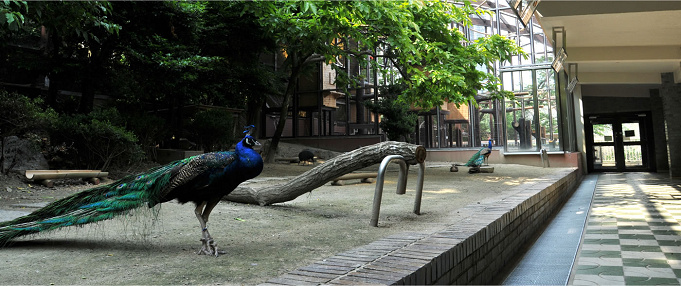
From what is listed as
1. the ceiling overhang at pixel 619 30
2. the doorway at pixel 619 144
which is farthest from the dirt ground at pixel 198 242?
the doorway at pixel 619 144

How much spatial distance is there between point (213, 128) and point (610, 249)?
993 centimetres

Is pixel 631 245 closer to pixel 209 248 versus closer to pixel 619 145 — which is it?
pixel 209 248

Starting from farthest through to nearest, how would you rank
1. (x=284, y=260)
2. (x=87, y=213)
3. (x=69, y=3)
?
(x=69, y=3), (x=87, y=213), (x=284, y=260)

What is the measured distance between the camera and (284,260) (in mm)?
2873

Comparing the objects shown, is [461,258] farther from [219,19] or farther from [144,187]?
[219,19]

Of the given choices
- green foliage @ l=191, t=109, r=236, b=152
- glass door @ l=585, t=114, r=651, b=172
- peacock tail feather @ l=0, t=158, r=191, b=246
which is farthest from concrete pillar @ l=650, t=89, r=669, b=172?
peacock tail feather @ l=0, t=158, r=191, b=246

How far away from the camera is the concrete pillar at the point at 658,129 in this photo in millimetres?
15055

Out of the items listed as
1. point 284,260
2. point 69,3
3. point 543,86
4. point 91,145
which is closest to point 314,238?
point 284,260

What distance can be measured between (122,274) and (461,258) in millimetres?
1980

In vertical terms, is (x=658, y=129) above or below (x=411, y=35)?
below

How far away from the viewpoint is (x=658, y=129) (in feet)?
50.8

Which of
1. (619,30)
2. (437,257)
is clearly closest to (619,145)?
(619,30)

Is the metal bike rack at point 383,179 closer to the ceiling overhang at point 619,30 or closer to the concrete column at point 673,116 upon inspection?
the ceiling overhang at point 619,30

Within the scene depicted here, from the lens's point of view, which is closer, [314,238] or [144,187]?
[144,187]
